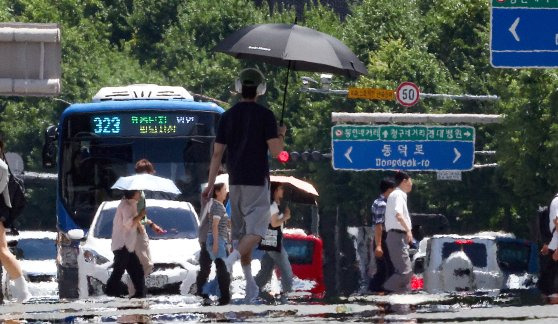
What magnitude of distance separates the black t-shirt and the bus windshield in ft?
34.9

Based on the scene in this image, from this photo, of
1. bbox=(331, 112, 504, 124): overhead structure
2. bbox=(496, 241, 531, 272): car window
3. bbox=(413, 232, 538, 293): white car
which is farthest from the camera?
bbox=(331, 112, 504, 124): overhead structure

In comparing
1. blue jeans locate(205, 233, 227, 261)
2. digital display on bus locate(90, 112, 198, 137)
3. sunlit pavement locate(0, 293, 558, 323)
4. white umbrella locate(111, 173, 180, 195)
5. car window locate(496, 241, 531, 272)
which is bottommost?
car window locate(496, 241, 531, 272)

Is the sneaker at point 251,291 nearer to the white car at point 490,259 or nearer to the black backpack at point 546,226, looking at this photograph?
the black backpack at point 546,226

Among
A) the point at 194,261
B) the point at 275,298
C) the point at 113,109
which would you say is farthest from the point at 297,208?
the point at 275,298

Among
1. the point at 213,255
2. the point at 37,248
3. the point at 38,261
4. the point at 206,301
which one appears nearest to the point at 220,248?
the point at 213,255

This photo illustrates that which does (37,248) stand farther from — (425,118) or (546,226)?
(546,226)

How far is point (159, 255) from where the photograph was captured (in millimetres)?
21094

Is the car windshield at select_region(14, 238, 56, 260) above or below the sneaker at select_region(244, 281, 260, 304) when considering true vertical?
below

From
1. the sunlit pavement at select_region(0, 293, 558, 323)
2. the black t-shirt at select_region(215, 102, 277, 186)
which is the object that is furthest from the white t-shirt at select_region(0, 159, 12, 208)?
the black t-shirt at select_region(215, 102, 277, 186)

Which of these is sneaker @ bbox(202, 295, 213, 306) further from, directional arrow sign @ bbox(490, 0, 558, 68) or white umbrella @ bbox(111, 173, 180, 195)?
directional arrow sign @ bbox(490, 0, 558, 68)

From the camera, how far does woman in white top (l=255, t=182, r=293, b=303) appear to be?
763 inches

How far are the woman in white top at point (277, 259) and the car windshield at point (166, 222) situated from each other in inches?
59.7

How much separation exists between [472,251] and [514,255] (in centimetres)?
85

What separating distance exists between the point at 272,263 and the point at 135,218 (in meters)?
3.25
